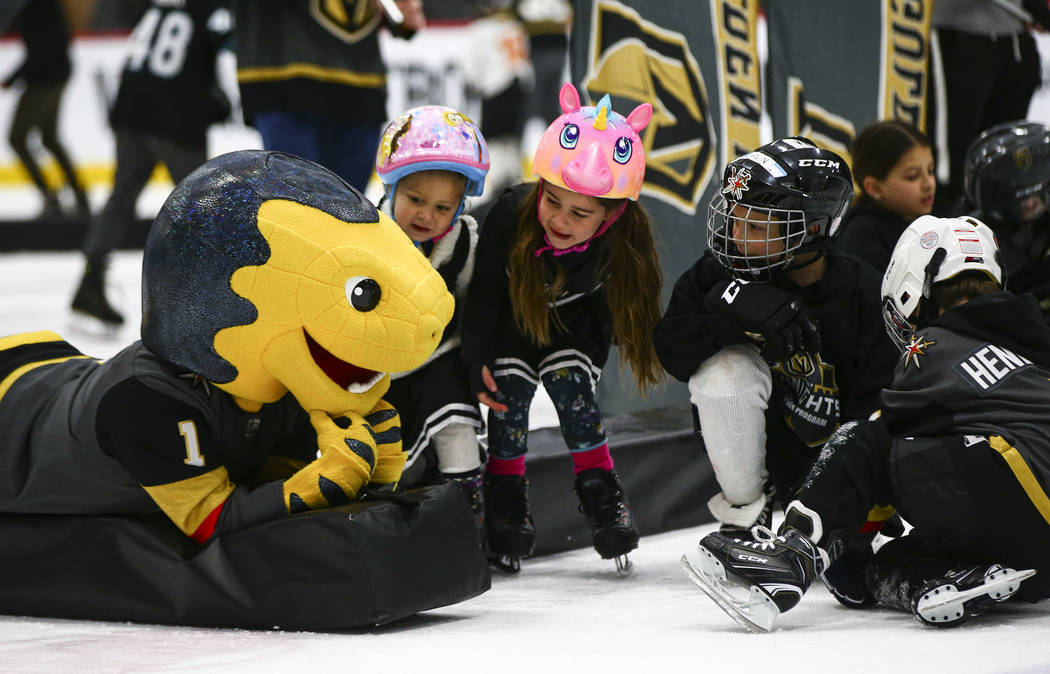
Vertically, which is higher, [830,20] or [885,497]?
[830,20]

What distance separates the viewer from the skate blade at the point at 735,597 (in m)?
1.90

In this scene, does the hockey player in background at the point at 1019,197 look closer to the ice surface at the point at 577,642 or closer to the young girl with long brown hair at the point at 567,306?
the young girl with long brown hair at the point at 567,306

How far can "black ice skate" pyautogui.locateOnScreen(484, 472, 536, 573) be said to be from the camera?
253cm

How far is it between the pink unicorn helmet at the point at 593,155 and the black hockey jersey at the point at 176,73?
8.02ft

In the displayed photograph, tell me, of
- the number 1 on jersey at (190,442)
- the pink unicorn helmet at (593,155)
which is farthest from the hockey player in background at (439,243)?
the number 1 on jersey at (190,442)

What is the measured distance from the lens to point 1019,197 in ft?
10.1

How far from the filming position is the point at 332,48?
3.60 m

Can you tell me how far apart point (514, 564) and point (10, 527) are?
0.94 metres

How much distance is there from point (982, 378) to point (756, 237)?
497 millimetres

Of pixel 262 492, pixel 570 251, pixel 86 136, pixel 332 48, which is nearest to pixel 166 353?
pixel 262 492

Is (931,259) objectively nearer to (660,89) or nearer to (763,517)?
(763,517)

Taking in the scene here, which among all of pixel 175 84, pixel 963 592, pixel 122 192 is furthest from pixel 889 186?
pixel 122 192

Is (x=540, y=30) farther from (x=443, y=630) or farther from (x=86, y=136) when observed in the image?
(x=443, y=630)

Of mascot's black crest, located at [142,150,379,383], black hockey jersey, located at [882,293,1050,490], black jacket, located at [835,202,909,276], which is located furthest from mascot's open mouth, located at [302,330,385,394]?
black jacket, located at [835,202,909,276]
